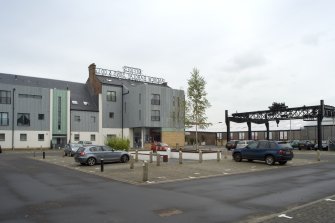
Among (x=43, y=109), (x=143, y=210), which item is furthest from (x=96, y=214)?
(x=43, y=109)

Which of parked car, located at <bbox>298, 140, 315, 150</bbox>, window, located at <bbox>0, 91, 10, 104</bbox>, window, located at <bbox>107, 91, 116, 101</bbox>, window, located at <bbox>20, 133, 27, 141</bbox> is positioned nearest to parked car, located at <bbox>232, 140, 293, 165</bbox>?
parked car, located at <bbox>298, 140, 315, 150</bbox>

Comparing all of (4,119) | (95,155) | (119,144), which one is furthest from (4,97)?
(95,155)

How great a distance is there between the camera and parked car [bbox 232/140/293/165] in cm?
2616

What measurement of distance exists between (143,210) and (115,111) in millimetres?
58427

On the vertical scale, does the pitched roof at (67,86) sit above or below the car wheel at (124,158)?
above

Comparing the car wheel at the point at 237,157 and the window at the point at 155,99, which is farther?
the window at the point at 155,99

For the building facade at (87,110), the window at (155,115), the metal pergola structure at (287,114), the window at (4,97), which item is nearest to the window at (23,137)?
the building facade at (87,110)

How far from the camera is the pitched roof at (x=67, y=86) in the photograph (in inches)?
2392

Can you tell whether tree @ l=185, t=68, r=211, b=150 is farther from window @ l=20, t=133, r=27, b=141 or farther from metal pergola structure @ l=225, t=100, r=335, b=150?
window @ l=20, t=133, r=27, b=141

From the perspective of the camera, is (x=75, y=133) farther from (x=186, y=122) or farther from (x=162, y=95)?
(x=186, y=122)

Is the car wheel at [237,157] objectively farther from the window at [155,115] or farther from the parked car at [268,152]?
the window at [155,115]

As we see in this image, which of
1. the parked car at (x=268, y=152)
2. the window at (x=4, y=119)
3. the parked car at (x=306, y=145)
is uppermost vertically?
the window at (x=4, y=119)

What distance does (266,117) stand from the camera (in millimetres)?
62969

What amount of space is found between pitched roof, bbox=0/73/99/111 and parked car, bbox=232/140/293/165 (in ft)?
137
